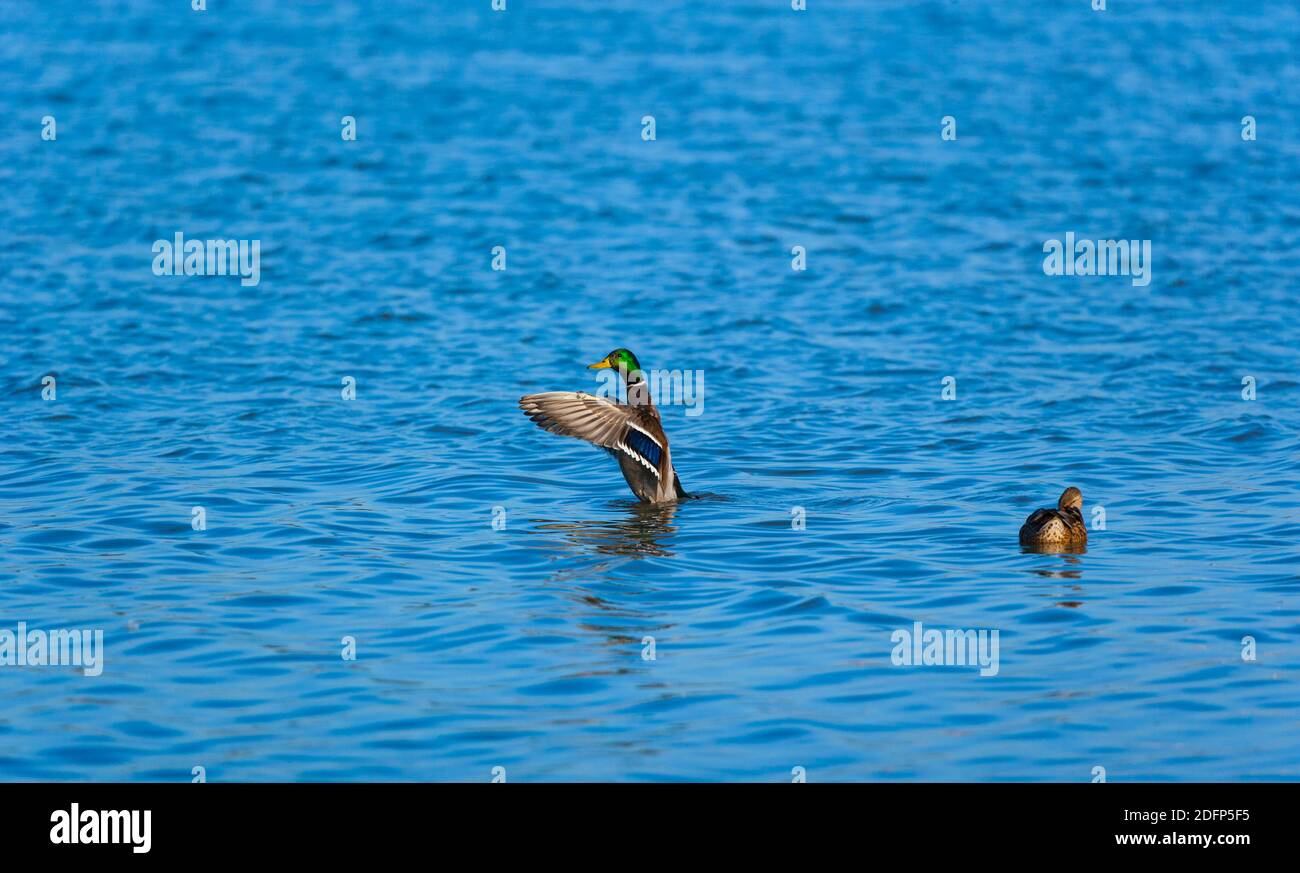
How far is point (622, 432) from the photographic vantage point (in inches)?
546

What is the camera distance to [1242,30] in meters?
35.8

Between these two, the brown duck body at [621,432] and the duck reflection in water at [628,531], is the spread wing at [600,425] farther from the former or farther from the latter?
the duck reflection in water at [628,531]

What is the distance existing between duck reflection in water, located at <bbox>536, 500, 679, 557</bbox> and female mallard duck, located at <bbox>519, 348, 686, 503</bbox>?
0.22m

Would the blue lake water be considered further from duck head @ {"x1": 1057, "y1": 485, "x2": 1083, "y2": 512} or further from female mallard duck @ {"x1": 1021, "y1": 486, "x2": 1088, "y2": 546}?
duck head @ {"x1": 1057, "y1": 485, "x2": 1083, "y2": 512}

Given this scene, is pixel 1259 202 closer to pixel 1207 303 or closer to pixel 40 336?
pixel 1207 303

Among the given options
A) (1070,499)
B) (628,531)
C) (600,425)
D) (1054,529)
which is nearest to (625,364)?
(600,425)

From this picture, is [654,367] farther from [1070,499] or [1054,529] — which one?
[1054,529]

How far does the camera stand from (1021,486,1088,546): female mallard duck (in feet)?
40.1

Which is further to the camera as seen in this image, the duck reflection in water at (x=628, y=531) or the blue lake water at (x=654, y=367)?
the duck reflection in water at (x=628, y=531)

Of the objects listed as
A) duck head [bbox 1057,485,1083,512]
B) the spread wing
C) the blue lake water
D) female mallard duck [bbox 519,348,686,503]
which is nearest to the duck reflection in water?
the blue lake water

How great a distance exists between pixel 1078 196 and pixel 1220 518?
527 inches

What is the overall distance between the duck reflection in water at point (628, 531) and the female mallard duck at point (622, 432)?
0.22 meters

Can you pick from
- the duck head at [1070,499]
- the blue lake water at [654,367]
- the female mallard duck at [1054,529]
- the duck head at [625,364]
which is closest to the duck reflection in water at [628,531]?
the blue lake water at [654,367]

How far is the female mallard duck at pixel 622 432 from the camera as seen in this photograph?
13.7m
